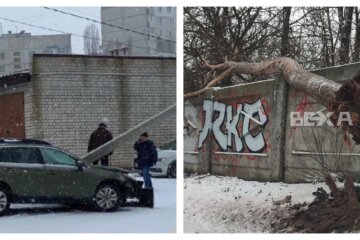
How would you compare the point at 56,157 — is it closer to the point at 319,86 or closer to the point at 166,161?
the point at 166,161

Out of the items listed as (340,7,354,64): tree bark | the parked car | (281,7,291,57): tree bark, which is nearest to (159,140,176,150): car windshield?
the parked car

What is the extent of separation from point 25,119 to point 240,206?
8.07 ft

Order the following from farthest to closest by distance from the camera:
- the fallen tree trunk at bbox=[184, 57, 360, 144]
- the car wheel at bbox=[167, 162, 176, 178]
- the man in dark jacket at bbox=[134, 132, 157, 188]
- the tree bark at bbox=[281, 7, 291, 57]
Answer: the man in dark jacket at bbox=[134, 132, 157, 188], the tree bark at bbox=[281, 7, 291, 57], the car wheel at bbox=[167, 162, 176, 178], the fallen tree trunk at bbox=[184, 57, 360, 144]

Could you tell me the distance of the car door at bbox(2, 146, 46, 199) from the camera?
23.1ft

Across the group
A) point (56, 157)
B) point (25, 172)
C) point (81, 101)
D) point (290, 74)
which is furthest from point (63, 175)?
point (290, 74)

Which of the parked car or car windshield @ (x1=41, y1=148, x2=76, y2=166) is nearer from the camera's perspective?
the parked car

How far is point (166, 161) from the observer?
7.09 meters

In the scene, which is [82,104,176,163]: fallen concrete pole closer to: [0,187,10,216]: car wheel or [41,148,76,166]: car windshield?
[41,148,76,166]: car windshield

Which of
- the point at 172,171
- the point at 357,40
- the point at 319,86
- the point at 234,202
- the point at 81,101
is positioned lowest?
the point at 234,202

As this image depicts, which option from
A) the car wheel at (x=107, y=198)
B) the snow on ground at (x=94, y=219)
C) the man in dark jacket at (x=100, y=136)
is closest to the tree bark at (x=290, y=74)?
the man in dark jacket at (x=100, y=136)

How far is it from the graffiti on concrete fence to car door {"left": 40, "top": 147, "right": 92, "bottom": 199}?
1.33 meters

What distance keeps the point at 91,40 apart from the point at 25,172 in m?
1.56

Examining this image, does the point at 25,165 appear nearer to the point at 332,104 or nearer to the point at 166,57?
the point at 166,57
